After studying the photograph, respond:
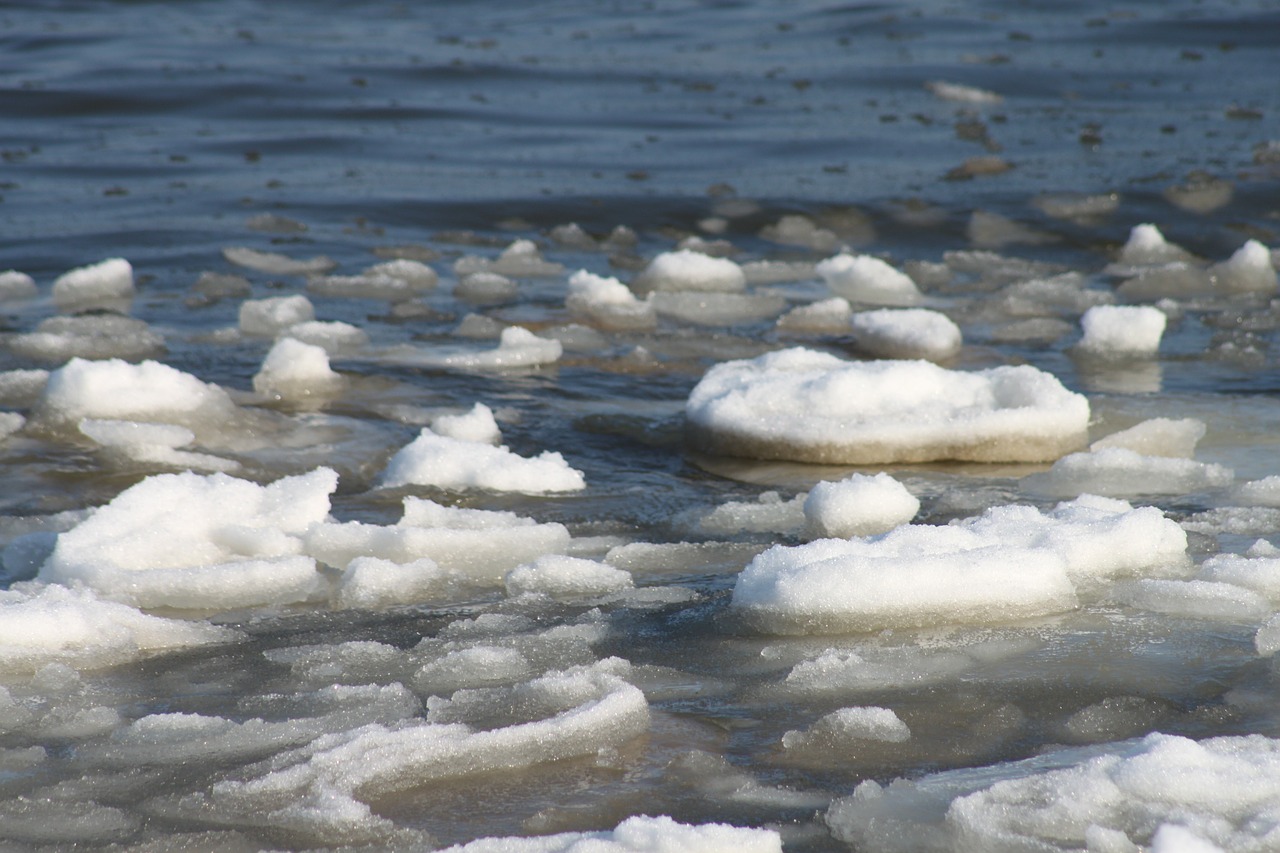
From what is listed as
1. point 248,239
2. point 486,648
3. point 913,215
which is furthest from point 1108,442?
point 248,239

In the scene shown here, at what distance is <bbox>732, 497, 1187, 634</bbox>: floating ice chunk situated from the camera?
7.41 ft

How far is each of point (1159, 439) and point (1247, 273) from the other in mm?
2723

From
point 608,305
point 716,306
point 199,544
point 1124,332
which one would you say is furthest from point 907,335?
point 199,544

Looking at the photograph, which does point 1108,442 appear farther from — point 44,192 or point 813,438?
point 44,192

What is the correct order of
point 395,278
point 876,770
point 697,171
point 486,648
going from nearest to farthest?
point 876,770, point 486,648, point 395,278, point 697,171

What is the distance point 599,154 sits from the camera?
8.59 metres

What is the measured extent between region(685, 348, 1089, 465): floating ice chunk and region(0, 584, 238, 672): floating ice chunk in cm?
150

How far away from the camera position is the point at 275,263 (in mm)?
6203

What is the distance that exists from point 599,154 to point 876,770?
7.07 meters

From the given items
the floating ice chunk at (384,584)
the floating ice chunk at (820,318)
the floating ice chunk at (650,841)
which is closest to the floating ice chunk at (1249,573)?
the floating ice chunk at (650,841)

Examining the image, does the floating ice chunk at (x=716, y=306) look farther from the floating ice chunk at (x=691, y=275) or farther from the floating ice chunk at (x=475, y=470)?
the floating ice chunk at (x=475, y=470)

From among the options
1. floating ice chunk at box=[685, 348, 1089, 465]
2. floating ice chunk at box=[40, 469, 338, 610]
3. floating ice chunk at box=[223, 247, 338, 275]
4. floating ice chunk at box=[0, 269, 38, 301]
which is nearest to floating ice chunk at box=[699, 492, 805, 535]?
floating ice chunk at box=[685, 348, 1089, 465]

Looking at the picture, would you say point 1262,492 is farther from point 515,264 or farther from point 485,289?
point 515,264

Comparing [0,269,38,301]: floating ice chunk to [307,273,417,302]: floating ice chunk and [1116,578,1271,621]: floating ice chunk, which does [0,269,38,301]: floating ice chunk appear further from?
[1116,578,1271,621]: floating ice chunk
